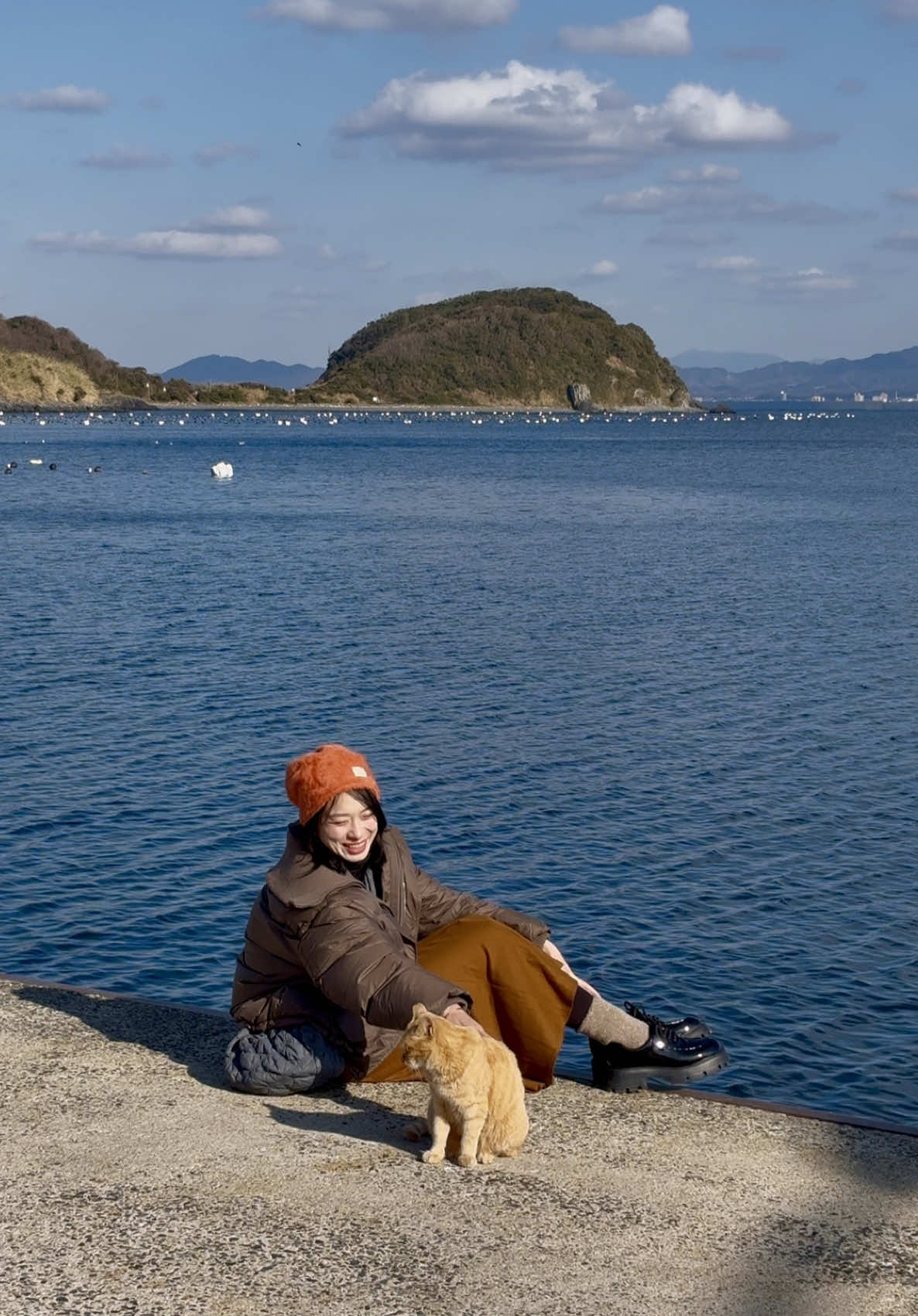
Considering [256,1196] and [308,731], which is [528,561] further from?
[256,1196]

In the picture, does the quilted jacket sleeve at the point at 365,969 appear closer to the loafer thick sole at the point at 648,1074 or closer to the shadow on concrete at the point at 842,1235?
the loafer thick sole at the point at 648,1074

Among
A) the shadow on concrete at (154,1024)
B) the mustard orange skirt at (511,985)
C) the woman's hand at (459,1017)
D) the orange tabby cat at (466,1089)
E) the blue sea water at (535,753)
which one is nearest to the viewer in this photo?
the orange tabby cat at (466,1089)

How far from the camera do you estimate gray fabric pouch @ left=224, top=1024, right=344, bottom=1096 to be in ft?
20.4

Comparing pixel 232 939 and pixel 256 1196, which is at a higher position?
pixel 256 1196

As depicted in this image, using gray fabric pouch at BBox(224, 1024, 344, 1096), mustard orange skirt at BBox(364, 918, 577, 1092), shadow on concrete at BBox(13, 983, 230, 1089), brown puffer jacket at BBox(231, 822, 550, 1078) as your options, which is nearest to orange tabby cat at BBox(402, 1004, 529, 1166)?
brown puffer jacket at BBox(231, 822, 550, 1078)

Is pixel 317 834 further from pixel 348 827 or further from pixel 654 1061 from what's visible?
pixel 654 1061

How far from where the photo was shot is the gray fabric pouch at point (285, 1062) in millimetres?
6207

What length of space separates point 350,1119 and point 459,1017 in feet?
2.70

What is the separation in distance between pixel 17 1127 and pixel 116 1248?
1.12m

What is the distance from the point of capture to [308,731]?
20.7 meters

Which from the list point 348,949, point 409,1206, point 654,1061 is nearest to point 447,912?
point 348,949

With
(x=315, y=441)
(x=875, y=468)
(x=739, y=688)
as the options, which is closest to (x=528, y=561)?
(x=739, y=688)

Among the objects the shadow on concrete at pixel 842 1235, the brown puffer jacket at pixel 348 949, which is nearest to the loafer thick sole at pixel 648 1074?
the shadow on concrete at pixel 842 1235

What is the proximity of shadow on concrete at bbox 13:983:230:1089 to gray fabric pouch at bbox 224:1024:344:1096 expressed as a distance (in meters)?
0.25
